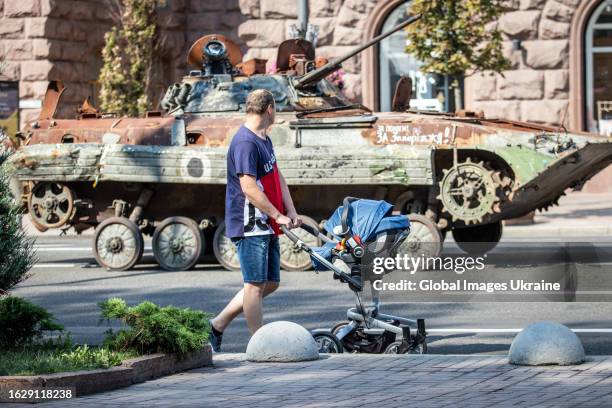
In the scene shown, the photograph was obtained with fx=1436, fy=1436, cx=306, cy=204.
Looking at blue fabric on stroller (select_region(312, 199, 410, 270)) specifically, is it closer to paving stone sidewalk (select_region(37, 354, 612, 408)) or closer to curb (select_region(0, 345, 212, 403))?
paving stone sidewalk (select_region(37, 354, 612, 408))

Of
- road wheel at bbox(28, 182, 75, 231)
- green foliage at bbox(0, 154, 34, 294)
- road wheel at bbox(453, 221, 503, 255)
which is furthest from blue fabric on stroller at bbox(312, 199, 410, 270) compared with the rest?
road wheel at bbox(28, 182, 75, 231)

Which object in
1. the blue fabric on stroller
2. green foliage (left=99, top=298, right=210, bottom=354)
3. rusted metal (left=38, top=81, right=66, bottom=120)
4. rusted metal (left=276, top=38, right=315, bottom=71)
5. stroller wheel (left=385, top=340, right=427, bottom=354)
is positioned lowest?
stroller wheel (left=385, top=340, right=427, bottom=354)

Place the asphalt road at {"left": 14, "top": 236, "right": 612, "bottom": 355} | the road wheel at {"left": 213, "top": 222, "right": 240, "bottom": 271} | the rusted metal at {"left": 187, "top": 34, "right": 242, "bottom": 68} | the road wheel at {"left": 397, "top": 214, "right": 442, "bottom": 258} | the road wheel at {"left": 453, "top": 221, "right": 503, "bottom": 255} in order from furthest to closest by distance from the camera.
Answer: the rusted metal at {"left": 187, "top": 34, "right": 242, "bottom": 68}
the road wheel at {"left": 453, "top": 221, "right": 503, "bottom": 255}
the road wheel at {"left": 213, "top": 222, "right": 240, "bottom": 271}
the road wheel at {"left": 397, "top": 214, "right": 442, "bottom": 258}
the asphalt road at {"left": 14, "top": 236, "right": 612, "bottom": 355}

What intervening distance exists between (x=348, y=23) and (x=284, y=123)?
11.2 m

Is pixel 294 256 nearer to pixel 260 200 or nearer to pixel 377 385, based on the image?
pixel 260 200

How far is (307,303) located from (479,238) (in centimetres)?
539

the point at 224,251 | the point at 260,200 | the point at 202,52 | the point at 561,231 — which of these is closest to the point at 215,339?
the point at 260,200

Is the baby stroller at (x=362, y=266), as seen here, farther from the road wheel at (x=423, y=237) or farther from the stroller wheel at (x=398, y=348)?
the road wheel at (x=423, y=237)

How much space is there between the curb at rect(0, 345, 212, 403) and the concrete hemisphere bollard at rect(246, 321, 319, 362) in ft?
1.01

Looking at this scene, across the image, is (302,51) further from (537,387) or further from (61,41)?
(537,387)

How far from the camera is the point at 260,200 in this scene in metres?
9.62

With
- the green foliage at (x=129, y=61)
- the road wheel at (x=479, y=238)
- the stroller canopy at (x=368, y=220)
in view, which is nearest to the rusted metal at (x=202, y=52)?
the road wheel at (x=479, y=238)

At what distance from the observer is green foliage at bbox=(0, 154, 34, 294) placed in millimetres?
8750

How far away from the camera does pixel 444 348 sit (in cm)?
1064
